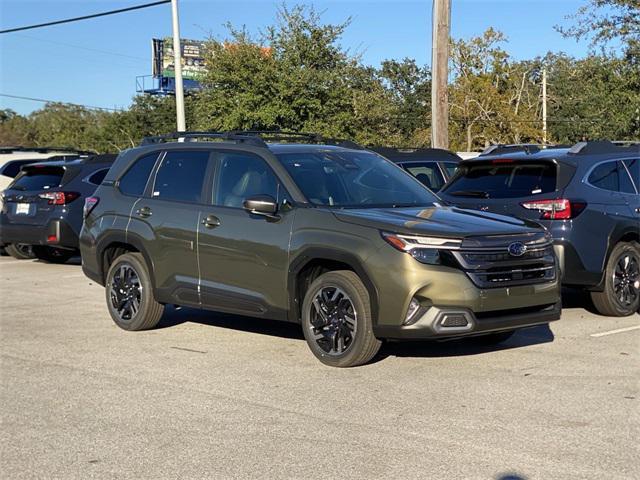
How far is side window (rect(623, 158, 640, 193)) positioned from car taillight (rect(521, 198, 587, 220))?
118 cm

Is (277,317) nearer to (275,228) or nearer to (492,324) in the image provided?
(275,228)

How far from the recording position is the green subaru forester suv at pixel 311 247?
659 centimetres

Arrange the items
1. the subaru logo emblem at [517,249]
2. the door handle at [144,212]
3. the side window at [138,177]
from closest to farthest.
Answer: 1. the subaru logo emblem at [517,249]
2. the door handle at [144,212]
3. the side window at [138,177]

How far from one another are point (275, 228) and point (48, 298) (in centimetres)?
483

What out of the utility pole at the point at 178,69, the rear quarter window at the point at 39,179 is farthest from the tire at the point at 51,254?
the utility pole at the point at 178,69

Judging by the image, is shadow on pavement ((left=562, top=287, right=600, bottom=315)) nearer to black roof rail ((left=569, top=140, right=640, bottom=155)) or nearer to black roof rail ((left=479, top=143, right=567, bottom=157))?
black roof rail ((left=569, top=140, right=640, bottom=155))

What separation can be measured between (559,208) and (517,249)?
2.12 meters

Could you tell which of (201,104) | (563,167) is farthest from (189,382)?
(201,104)

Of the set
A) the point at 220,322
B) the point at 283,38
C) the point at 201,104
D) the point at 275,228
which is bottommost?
the point at 220,322

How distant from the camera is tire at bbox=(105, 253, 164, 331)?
8688mm

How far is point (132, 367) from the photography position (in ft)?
23.8

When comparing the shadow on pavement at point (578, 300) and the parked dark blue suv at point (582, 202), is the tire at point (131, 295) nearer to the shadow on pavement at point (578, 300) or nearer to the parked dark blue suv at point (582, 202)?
the parked dark blue suv at point (582, 202)

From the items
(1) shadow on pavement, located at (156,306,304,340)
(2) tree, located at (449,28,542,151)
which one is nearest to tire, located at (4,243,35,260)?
(1) shadow on pavement, located at (156,306,304,340)

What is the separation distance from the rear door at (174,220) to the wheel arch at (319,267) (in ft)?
3.93
